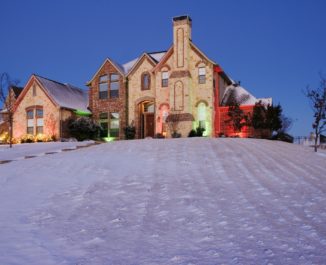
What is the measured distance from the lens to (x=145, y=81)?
31.9 metres

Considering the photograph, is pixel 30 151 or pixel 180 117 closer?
pixel 30 151

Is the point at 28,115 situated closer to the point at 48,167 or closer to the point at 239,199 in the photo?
the point at 48,167

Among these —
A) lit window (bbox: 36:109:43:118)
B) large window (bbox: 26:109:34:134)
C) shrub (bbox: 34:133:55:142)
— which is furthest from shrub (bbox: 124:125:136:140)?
large window (bbox: 26:109:34:134)

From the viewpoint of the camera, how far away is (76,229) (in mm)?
7547

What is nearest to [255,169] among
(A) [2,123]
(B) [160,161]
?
(B) [160,161]

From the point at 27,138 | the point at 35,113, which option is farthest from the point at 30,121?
the point at 27,138

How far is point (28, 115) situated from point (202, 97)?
53.7ft

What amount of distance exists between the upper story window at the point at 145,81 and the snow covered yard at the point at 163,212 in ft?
56.3

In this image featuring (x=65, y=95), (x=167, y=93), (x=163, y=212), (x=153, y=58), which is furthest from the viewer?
(x=65, y=95)

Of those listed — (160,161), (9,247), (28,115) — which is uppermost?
(28,115)

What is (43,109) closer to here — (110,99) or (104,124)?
(104,124)

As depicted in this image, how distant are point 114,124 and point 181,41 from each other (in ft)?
30.4

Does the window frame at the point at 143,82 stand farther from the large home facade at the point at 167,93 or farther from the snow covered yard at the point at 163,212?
the snow covered yard at the point at 163,212

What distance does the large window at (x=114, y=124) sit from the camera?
32.7 metres
